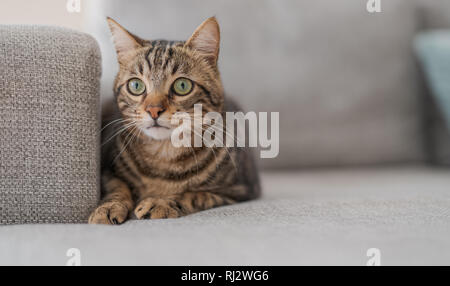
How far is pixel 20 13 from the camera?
4.39ft

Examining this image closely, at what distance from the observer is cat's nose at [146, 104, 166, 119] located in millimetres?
866

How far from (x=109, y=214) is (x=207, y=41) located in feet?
1.42

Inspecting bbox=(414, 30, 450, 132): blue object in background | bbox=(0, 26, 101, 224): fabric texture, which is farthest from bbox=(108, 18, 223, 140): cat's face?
bbox=(414, 30, 450, 132): blue object in background

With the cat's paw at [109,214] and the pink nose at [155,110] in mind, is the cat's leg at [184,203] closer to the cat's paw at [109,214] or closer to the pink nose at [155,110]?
the cat's paw at [109,214]

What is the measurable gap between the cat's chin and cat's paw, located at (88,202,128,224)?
0.16m

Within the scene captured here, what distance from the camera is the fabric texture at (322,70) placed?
1.50 m

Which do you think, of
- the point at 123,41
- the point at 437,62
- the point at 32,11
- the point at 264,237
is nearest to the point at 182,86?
the point at 123,41

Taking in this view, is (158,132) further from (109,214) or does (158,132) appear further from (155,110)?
(109,214)

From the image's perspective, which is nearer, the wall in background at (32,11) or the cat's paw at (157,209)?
the cat's paw at (157,209)

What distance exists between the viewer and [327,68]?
1.57 metres

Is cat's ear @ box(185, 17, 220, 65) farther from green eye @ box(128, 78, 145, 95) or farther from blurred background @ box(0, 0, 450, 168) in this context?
blurred background @ box(0, 0, 450, 168)

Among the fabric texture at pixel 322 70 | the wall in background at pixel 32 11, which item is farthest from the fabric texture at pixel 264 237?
the wall in background at pixel 32 11

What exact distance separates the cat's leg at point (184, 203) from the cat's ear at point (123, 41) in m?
0.34

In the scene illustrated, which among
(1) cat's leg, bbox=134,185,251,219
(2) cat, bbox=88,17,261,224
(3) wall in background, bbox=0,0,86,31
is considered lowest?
(1) cat's leg, bbox=134,185,251,219
